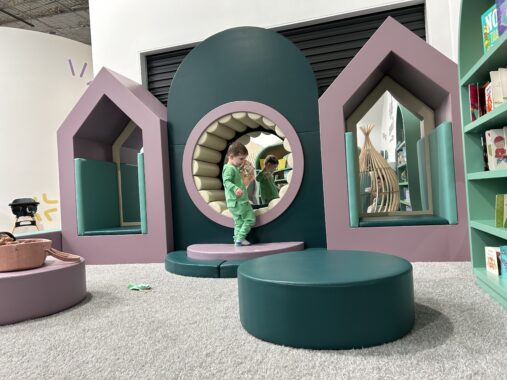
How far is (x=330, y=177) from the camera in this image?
12.0 ft

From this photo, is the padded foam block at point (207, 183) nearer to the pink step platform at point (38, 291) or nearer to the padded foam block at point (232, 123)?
the padded foam block at point (232, 123)

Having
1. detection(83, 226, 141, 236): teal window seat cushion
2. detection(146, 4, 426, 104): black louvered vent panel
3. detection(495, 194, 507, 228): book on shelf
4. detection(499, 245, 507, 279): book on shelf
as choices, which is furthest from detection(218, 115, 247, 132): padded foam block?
detection(499, 245, 507, 279): book on shelf

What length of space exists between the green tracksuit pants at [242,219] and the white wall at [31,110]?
463 centimetres

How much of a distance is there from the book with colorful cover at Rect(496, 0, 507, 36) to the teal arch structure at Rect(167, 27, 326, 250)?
190 centimetres

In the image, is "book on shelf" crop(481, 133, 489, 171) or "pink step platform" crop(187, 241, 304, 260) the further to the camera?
"pink step platform" crop(187, 241, 304, 260)

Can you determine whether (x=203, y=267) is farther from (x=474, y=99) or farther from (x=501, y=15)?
(x=501, y=15)

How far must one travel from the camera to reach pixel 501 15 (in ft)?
7.00

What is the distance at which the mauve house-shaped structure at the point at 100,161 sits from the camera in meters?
4.11

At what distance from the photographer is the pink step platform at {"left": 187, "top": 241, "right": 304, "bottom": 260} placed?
11.1 feet

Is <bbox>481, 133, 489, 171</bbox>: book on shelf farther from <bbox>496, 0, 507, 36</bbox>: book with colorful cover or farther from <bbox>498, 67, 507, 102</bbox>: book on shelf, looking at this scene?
<bbox>496, 0, 507, 36</bbox>: book with colorful cover

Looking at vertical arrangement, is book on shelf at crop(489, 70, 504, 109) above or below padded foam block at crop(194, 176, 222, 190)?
above

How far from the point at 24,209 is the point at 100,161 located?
93.8 inches

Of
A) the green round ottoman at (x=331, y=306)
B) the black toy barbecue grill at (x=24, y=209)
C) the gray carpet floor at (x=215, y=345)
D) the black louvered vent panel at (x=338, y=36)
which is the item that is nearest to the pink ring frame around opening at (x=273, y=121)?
the black louvered vent panel at (x=338, y=36)

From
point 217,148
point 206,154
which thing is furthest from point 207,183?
point 217,148
